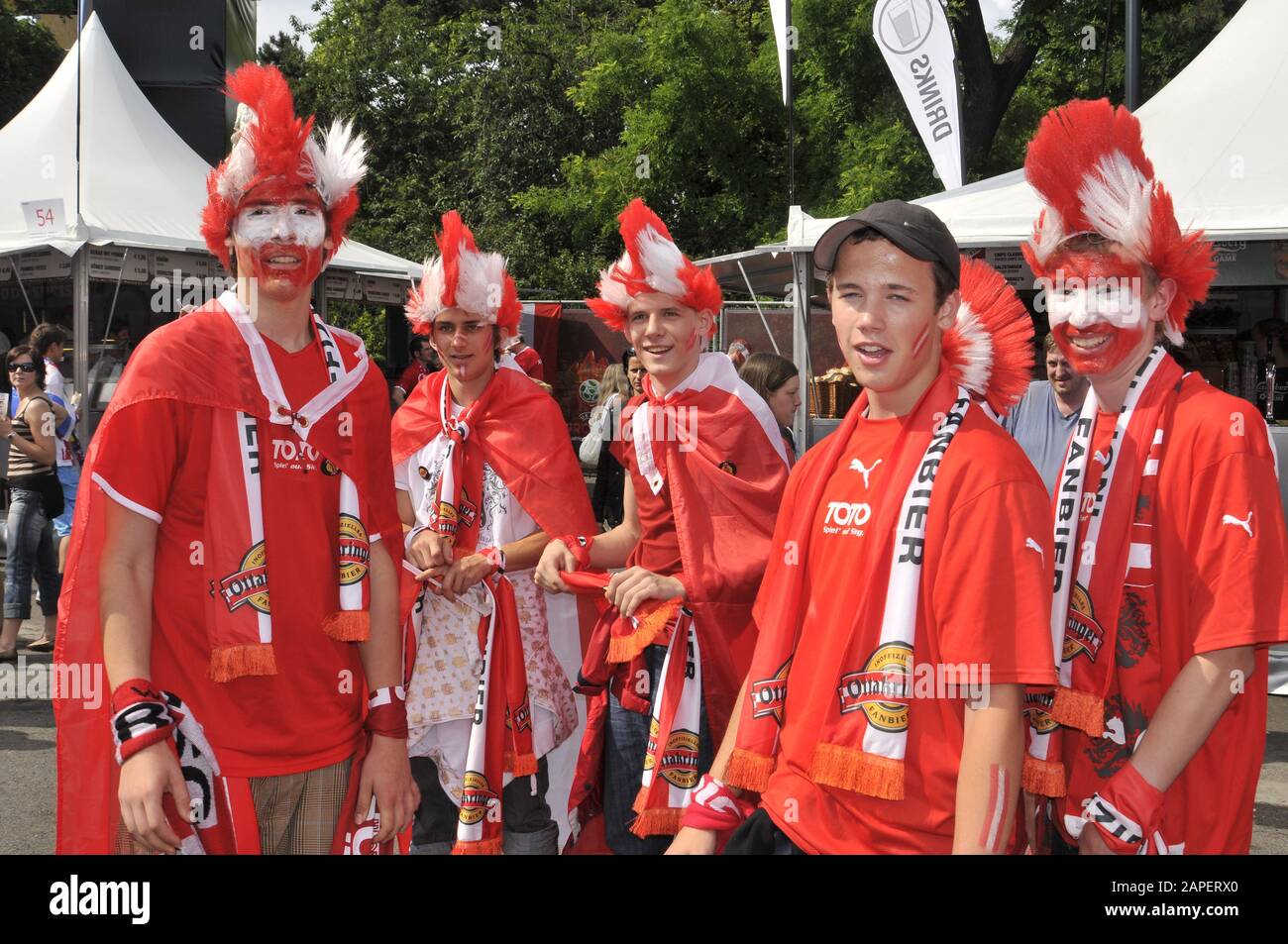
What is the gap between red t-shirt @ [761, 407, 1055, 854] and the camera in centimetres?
215

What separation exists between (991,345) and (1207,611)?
2.08 feet

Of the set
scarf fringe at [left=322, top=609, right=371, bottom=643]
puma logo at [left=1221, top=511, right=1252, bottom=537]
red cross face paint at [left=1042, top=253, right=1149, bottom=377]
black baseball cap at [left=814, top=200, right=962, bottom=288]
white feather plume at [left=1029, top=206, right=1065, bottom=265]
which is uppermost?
white feather plume at [left=1029, top=206, right=1065, bottom=265]

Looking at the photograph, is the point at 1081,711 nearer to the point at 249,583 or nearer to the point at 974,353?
the point at 974,353

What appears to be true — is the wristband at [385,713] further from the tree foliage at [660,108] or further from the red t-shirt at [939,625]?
the tree foliage at [660,108]

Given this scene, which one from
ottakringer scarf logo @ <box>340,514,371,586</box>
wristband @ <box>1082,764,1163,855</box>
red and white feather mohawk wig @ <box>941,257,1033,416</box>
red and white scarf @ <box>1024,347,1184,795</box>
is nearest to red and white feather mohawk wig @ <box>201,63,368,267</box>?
ottakringer scarf logo @ <box>340,514,371,586</box>

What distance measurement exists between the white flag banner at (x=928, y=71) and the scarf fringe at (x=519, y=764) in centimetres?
961

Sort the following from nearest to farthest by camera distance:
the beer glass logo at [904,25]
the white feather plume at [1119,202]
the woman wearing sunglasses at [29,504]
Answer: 1. the white feather plume at [1119,202]
2. the woman wearing sunglasses at [29,504]
3. the beer glass logo at [904,25]

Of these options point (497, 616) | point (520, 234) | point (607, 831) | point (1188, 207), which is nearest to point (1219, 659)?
point (607, 831)

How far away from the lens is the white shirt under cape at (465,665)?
15.0 ft

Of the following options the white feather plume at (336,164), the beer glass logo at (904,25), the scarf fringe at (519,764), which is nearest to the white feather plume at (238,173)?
the white feather plume at (336,164)

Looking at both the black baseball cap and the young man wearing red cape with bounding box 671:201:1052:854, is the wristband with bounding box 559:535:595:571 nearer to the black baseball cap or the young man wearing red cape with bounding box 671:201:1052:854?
the young man wearing red cape with bounding box 671:201:1052:854

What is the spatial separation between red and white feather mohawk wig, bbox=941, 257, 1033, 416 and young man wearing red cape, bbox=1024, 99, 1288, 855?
0.74 ft

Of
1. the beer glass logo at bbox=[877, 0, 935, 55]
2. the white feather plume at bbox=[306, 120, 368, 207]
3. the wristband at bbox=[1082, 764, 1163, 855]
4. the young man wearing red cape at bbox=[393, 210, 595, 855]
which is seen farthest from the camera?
the beer glass logo at bbox=[877, 0, 935, 55]

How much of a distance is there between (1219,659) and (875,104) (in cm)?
1755
